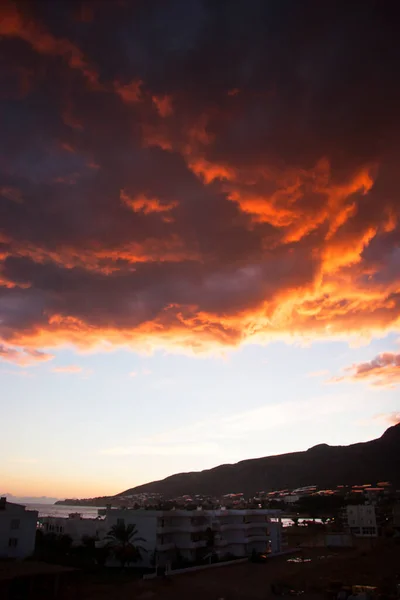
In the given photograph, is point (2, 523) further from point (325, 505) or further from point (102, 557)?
point (325, 505)

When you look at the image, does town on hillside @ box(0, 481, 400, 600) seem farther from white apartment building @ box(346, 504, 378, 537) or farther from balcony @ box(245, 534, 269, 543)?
white apartment building @ box(346, 504, 378, 537)

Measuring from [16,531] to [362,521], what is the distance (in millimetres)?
80910

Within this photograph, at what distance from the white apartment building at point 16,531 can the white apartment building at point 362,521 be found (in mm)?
77131

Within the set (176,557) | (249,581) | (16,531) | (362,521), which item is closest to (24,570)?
(16,531)

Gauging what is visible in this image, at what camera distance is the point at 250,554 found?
68.7 metres

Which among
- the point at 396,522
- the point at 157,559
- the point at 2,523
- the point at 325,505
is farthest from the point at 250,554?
the point at 325,505

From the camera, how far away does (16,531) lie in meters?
48.5

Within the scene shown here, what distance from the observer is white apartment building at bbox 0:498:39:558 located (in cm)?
4769

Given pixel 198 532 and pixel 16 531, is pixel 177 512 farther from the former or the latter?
pixel 16 531

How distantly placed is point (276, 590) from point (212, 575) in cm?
1070

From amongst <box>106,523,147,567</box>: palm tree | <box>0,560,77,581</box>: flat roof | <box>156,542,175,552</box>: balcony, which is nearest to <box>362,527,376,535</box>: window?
<box>156,542,175,552</box>: balcony

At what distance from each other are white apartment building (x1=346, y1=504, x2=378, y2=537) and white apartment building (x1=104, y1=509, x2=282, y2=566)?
35573 millimetres

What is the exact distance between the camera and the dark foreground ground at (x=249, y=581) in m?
42.2

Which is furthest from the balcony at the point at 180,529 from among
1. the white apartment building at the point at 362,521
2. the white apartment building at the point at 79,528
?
the white apartment building at the point at 362,521
